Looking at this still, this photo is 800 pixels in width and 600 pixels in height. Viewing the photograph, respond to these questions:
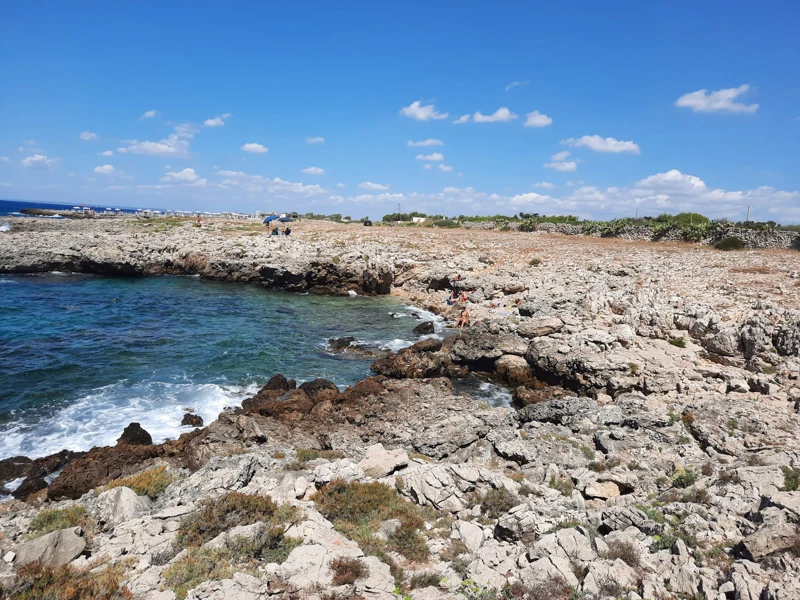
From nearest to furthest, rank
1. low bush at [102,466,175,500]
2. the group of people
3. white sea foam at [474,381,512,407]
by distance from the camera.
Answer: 1. low bush at [102,466,175,500]
2. white sea foam at [474,381,512,407]
3. the group of people

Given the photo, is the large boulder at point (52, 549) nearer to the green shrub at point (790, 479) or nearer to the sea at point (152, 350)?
the sea at point (152, 350)

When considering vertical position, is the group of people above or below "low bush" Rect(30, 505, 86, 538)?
above

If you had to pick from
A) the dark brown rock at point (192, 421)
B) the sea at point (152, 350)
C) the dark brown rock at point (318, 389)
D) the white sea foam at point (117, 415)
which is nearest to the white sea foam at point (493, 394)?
the sea at point (152, 350)

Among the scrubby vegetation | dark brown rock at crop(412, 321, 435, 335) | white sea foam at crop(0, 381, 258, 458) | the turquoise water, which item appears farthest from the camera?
dark brown rock at crop(412, 321, 435, 335)

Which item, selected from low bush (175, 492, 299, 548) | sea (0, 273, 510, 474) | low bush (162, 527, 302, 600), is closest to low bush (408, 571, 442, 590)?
low bush (162, 527, 302, 600)

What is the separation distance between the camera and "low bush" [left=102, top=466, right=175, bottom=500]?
1055 centimetres

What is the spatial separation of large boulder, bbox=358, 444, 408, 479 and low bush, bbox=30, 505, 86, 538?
6.20m

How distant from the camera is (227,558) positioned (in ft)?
24.7

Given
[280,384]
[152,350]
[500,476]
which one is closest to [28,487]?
[280,384]

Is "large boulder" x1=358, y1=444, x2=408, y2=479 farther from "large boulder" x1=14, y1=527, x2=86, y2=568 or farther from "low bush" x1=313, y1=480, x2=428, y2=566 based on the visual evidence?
Answer: "large boulder" x1=14, y1=527, x2=86, y2=568

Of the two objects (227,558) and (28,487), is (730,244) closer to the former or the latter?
(227,558)

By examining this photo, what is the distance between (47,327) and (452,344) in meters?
25.5

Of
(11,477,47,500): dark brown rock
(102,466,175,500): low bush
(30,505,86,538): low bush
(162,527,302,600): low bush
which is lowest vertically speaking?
(11,477,47,500): dark brown rock

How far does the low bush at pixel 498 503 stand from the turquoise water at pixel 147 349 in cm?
1249
